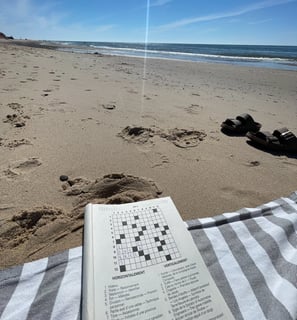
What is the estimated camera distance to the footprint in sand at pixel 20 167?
4.27 ft

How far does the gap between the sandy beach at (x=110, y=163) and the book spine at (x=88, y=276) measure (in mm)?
84

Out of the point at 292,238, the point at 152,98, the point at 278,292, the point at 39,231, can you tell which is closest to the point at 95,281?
the point at 39,231

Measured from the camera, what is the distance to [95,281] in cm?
73

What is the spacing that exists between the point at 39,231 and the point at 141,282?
18.6 inches

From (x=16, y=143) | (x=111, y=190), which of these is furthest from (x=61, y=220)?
(x=16, y=143)

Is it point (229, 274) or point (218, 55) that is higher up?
point (218, 55)

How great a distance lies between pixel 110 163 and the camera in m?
1.49

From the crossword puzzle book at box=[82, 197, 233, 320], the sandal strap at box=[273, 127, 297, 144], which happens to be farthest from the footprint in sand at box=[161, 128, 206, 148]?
the crossword puzzle book at box=[82, 197, 233, 320]

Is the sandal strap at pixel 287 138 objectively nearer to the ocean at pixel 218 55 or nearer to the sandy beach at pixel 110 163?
the sandy beach at pixel 110 163

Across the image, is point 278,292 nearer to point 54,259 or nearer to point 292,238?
point 292,238

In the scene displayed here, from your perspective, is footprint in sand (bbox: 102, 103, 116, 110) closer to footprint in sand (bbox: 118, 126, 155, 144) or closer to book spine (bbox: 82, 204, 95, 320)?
footprint in sand (bbox: 118, 126, 155, 144)

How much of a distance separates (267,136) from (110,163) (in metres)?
1.15

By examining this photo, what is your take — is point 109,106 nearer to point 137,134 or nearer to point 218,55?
point 137,134

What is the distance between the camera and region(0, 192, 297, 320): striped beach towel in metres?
0.68
